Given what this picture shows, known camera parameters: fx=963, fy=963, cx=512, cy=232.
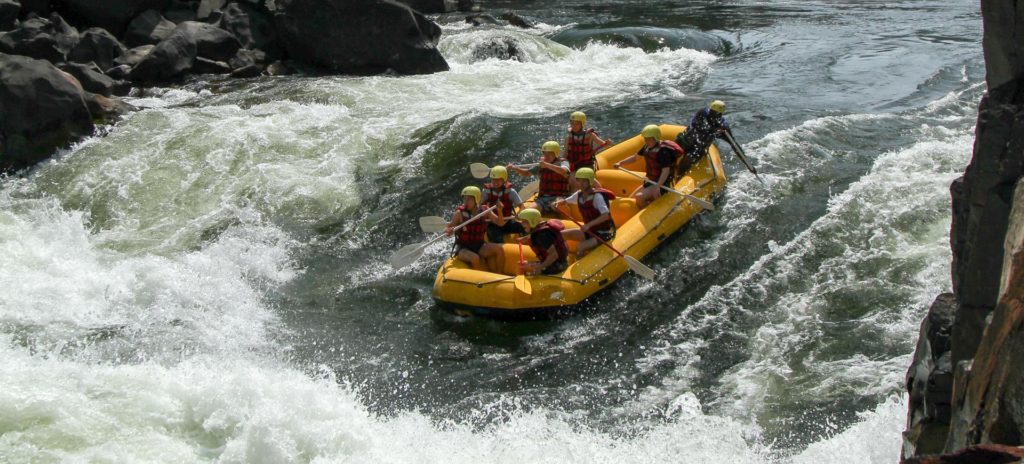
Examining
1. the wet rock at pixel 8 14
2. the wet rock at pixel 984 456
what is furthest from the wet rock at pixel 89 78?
the wet rock at pixel 984 456

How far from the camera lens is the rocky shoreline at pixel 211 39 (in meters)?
14.6

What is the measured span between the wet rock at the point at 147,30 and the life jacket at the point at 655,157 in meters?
9.51

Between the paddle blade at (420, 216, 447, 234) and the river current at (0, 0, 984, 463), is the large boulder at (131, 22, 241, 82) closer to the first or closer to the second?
the river current at (0, 0, 984, 463)

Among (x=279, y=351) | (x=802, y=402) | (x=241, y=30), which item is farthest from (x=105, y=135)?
(x=802, y=402)

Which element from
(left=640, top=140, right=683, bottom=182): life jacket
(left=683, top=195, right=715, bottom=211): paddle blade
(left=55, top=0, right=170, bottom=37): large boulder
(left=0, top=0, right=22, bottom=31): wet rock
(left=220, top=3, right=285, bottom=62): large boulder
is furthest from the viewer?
(left=220, top=3, right=285, bottom=62): large boulder

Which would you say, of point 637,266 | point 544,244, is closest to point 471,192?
point 544,244

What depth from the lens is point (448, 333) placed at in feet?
27.9

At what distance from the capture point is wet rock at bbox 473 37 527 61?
17984mm

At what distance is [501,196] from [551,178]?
2.73ft

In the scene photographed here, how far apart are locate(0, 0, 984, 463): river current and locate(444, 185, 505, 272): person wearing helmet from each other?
0.63 metres

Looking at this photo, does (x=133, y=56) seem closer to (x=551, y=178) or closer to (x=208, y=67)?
(x=208, y=67)

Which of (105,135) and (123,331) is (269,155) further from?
(123,331)

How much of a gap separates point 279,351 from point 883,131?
881 centimetres

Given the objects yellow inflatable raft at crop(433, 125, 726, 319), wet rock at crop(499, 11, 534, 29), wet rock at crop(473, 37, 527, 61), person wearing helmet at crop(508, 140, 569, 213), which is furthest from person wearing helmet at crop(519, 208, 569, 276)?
wet rock at crop(499, 11, 534, 29)
